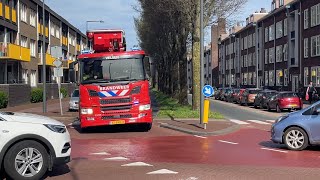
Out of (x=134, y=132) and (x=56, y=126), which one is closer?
(x=56, y=126)

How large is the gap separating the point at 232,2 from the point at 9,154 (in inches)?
794

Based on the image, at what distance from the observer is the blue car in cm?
1150

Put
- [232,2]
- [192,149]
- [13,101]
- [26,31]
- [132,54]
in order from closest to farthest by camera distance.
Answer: [192,149], [132,54], [232,2], [13,101], [26,31]

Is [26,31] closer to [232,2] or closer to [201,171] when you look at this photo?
[232,2]

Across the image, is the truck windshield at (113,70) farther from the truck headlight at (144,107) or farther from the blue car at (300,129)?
the blue car at (300,129)

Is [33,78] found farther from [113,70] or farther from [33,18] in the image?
[113,70]

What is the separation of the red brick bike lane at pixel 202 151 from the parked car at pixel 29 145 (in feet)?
8.57

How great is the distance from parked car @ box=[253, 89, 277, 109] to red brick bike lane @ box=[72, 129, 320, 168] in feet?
58.9

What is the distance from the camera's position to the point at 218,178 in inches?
322

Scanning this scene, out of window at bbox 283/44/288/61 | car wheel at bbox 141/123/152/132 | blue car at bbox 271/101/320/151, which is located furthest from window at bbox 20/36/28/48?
blue car at bbox 271/101/320/151

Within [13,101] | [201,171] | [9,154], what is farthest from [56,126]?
[13,101]

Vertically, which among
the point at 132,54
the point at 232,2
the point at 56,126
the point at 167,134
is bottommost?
the point at 167,134

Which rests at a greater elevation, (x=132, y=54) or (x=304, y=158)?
(x=132, y=54)

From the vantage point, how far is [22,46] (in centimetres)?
4241
